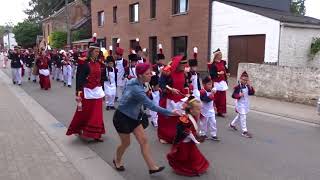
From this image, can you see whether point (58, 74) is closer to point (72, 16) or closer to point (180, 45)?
point (180, 45)

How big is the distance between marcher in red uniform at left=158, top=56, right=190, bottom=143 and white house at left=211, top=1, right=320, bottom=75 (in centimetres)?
1168

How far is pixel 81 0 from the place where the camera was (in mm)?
55438

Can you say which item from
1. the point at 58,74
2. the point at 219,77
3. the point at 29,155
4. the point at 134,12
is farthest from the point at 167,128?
the point at 134,12

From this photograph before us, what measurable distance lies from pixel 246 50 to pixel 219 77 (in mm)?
10094

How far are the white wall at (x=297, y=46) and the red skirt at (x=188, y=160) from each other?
45.6 ft

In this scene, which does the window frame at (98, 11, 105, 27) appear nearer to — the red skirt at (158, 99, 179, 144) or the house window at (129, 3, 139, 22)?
the house window at (129, 3, 139, 22)

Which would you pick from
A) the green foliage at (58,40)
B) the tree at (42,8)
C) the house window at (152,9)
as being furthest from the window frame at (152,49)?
the tree at (42,8)

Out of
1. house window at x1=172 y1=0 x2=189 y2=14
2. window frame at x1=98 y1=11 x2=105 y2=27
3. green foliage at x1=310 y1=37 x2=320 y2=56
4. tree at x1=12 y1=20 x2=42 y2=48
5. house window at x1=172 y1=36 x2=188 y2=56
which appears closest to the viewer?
green foliage at x1=310 y1=37 x2=320 y2=56

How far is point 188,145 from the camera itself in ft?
19.3

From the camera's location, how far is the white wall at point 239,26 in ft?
61.2

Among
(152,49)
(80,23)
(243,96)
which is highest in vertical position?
(80,23)

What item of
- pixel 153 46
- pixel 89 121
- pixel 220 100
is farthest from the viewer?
pixel 153 46

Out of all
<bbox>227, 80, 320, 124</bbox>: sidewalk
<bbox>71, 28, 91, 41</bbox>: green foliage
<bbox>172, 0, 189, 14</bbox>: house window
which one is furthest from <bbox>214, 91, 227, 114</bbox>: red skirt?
<bbox>71, 28, 91, 41</bbox>: green foliage

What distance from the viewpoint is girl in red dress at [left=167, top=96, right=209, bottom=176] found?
582 centimetres
